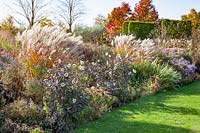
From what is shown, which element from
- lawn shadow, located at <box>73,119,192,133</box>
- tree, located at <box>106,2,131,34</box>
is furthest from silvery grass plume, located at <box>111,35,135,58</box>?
tree, located at <box>106,2,131,34</box>

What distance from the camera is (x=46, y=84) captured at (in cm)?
534

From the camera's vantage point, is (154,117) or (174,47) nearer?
(154,117)

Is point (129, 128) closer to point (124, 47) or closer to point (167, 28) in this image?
point (124, 47)

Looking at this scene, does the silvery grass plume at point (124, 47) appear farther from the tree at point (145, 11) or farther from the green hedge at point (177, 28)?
the tree at point (145, 11)

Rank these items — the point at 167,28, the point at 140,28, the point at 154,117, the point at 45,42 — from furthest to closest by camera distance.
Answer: the point at 140,28
the point at 167,28
the point at 45,42
the point at 154,117

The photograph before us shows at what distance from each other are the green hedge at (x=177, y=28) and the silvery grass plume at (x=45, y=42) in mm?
8996

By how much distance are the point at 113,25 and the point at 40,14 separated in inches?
306

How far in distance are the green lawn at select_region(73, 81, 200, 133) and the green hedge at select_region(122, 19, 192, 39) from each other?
29.5ft

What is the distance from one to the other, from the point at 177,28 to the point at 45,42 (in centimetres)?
1078

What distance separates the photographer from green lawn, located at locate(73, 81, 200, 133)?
527 centimetres

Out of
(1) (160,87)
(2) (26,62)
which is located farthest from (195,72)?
(2) (26,62)

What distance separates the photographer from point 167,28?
→ 16.8 meters

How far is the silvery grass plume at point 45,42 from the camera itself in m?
7.34

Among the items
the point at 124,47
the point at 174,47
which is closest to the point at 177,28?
the point at 174,47
